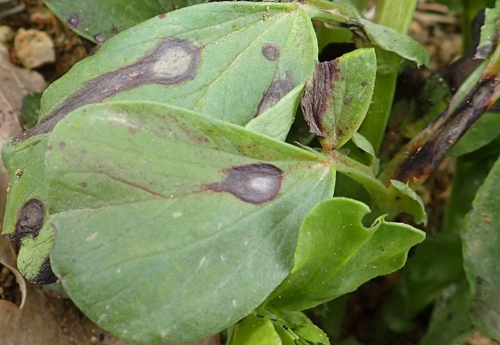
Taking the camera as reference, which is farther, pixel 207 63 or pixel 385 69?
pixel 385 69

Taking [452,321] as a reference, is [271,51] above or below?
above

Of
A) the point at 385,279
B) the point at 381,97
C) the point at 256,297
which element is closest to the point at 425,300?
the point at 385,279

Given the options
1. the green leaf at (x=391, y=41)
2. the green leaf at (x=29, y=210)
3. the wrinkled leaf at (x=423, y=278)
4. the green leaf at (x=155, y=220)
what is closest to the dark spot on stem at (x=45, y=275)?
the green leaf at (x=29, y=210)

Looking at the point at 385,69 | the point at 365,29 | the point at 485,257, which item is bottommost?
the point at 485,257

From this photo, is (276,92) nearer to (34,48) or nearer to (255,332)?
(255,332)

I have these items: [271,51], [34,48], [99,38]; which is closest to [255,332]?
[271,51]

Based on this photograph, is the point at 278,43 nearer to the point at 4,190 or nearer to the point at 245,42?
the point at 245,42
